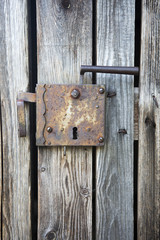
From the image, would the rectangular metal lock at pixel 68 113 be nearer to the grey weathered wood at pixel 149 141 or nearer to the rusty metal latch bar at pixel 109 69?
the rusty metal latch bar at pixel 109 69

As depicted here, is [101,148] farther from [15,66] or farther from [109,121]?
[15,66]

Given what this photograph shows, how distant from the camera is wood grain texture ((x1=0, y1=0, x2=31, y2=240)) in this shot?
71 centimetres

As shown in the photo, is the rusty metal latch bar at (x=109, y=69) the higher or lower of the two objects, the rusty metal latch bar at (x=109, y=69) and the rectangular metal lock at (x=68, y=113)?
the higher

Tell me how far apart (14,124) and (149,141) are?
542mm

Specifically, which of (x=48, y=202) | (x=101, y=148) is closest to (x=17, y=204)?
(x=48, y=202)

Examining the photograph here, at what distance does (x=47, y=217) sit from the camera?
728mm

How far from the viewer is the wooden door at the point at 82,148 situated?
2.34ft

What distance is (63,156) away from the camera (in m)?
0.73

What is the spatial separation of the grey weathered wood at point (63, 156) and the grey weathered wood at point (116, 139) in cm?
5

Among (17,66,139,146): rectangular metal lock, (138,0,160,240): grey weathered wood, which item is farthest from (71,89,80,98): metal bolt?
(138,0,160,240): grey weathered wood

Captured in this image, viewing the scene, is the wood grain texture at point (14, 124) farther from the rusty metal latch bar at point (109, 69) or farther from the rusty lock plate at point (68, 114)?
the rusty metal latch bar at point (109, 69)

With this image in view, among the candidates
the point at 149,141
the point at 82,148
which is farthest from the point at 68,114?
the point at 149,141

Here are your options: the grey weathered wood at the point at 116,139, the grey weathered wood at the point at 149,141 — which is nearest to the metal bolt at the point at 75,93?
the grey weathered wood at the point at 116,139

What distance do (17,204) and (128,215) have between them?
442 mm
